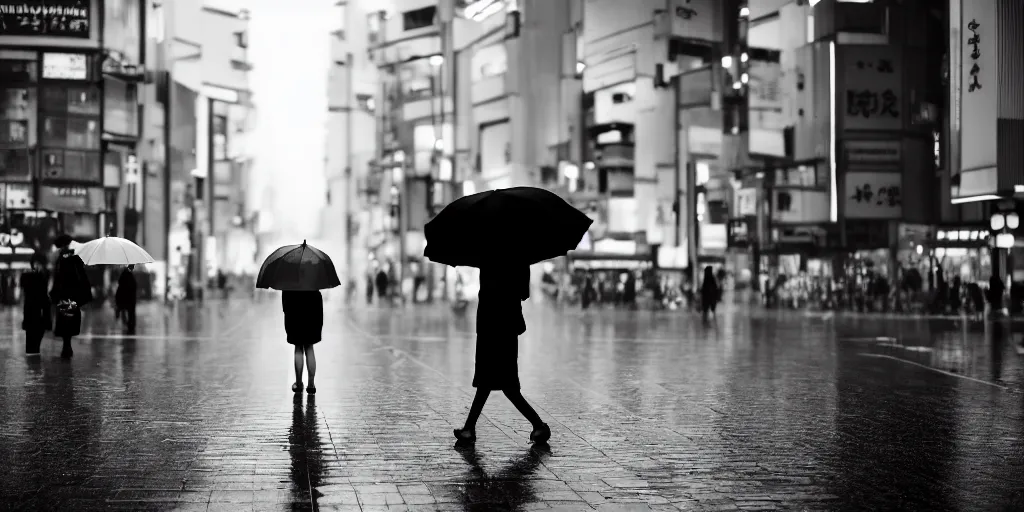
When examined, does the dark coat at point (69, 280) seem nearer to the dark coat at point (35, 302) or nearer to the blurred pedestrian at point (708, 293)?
the dark coat at point (35, 302)

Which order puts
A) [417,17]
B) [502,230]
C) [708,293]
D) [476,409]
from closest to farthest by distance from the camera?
[502,230], [476,409], [708,293], [417,17]

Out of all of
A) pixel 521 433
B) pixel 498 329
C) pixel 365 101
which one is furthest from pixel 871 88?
pixel 365 101

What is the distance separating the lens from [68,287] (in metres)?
20.0

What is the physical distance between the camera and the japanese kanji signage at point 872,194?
54562mm

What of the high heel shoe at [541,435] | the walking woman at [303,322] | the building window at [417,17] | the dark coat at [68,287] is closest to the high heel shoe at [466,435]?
the high heel shoe at [541,435]

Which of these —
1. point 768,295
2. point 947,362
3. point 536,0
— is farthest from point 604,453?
point 536,0

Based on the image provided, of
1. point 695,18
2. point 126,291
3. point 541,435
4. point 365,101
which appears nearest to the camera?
point 541,435

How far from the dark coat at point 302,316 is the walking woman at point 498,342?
4626mm

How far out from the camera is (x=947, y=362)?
20688mm

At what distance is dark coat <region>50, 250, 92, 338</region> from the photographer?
65.4 feet

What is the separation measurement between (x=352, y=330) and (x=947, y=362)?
16.6 m

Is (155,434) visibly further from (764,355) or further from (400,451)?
(764,355)

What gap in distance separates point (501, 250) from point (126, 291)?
22544 millimetres

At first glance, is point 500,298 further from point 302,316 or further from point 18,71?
point 18,71
